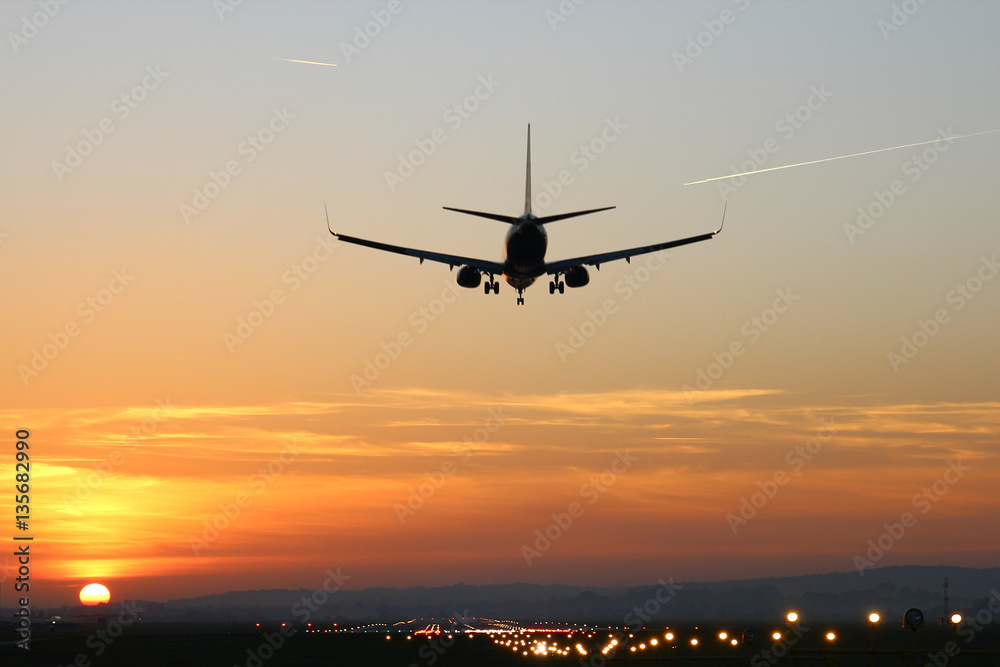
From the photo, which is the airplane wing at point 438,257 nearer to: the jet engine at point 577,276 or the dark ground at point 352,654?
the jet engine at point 577,276

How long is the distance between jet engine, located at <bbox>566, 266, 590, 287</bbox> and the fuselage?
7.28 feet

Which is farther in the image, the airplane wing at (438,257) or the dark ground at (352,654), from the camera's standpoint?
the dark ground at (352,654)

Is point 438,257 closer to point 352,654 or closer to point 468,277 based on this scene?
point 468,277

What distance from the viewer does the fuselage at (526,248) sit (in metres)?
78.8

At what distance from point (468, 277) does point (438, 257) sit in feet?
9.47

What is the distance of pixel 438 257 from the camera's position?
8238 centimetres

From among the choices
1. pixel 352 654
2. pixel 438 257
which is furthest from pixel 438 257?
pixel 352 654

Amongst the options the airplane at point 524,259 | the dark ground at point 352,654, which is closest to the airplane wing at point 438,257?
the airplane at point 524,259

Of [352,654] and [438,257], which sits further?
[352,654]

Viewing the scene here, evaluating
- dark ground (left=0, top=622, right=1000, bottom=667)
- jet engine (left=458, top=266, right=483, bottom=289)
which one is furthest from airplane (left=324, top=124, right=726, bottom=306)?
dark ground (left=0, top=622, right=1000, bottom=667)

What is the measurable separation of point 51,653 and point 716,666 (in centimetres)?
9486

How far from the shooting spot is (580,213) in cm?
7781

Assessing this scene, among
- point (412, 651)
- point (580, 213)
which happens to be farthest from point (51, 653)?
point (580, 213)

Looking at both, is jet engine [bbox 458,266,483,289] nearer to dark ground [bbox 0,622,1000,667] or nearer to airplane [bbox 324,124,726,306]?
airplane [bbox 324,124,726,306]
